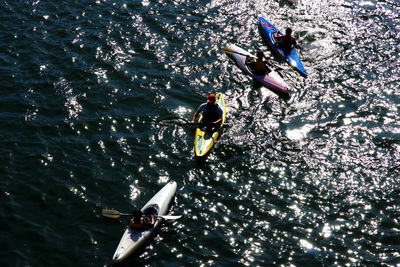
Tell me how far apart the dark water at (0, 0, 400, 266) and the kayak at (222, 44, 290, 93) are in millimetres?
421

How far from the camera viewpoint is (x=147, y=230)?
12.8 metres

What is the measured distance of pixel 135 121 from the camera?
55.0ft

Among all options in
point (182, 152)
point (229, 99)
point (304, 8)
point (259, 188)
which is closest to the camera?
point (259, 188)

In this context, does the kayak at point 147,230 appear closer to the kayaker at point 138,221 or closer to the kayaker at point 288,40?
the kayaker at point 138,221

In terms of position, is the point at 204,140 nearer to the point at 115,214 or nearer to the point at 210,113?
the point at 210,113

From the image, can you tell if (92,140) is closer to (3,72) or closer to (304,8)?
(3,72)

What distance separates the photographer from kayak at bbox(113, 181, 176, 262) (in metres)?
12.1

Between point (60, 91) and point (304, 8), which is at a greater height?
point (304, 8)

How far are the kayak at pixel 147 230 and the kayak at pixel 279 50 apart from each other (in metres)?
9.70

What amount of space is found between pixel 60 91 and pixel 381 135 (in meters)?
14.7

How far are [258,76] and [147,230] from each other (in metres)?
10.0

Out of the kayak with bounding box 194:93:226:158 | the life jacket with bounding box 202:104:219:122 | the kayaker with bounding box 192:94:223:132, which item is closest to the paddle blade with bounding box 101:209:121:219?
the kayak with bounding box 194:93:226:158

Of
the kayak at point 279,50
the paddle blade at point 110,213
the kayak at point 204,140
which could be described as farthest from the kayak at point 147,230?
the kayak at point 279,50

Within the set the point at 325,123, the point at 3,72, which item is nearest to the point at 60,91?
the point at 3,72
